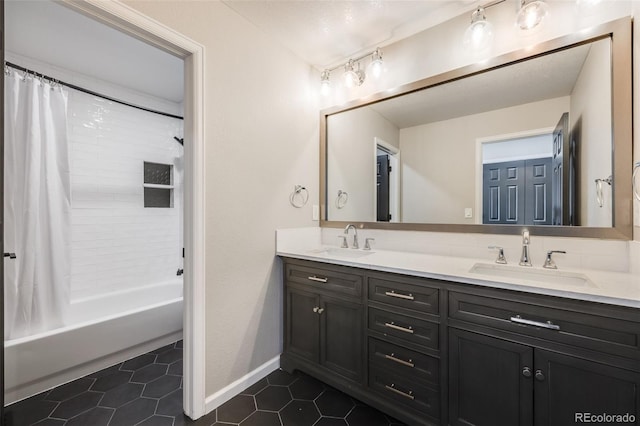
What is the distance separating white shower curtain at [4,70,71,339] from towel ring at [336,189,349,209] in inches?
90.7

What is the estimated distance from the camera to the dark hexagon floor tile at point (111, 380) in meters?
1.77

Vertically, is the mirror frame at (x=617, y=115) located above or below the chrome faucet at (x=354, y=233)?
above

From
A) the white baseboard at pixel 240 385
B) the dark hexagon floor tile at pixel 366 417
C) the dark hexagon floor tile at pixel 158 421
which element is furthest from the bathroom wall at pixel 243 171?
the dark hexagon floor tile at pixel 366 417

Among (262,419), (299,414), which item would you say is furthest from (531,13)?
(262,419)

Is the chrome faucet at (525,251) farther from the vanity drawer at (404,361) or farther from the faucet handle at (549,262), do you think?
the vanity drawer at (404,361)

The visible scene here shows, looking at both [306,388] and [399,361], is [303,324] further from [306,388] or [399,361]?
[399,361]

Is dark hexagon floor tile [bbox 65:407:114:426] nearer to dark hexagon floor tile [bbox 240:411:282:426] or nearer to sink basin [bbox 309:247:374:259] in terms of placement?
dark hexagon floor tile [bbox 240:411:282:426]

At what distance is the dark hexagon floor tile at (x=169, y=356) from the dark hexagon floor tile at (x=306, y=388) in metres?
1.04

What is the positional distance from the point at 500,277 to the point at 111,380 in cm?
255

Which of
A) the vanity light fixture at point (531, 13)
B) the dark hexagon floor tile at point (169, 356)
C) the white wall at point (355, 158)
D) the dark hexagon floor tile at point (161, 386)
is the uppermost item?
the vanity light fixture at point (531, 13)

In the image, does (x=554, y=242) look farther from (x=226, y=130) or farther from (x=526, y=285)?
(x=226, y=130)

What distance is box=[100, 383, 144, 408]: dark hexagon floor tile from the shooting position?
63.8 inches

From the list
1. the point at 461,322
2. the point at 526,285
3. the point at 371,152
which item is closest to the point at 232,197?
the point at 371,152

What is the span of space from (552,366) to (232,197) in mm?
1807
